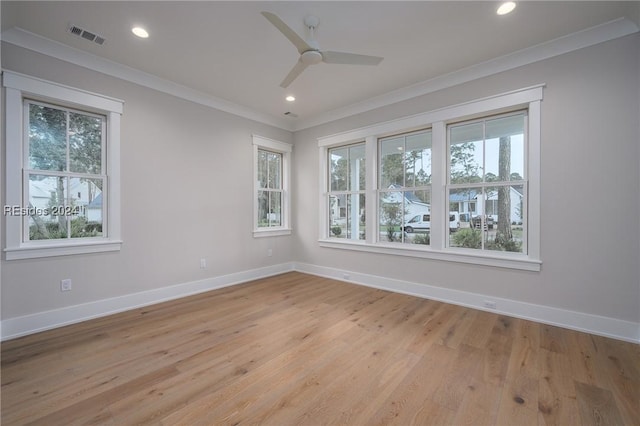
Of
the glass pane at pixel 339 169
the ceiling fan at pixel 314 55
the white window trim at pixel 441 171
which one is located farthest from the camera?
the glass pane at pixel 339 169

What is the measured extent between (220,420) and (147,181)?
3003 mm

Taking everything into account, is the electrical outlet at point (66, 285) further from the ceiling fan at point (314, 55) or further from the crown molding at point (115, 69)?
the ceiling fan at point (314, 55)

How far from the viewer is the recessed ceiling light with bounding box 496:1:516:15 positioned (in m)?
2.30

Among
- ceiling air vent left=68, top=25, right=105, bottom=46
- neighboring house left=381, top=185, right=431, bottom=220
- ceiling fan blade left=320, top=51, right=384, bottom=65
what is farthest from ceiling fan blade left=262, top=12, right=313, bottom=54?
neighboring house left=381, top=185, right=431, bottom=220

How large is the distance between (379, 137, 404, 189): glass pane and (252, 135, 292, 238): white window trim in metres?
1.91

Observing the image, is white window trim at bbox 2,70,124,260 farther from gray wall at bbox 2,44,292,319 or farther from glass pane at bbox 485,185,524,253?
glass pane at bbox 485,185,524,253

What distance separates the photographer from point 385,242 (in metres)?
4.38

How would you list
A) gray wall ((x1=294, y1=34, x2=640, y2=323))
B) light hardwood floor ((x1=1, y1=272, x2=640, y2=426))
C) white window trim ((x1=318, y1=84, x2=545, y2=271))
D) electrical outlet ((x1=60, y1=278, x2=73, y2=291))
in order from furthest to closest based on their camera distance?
white window trim ((x1=318, y1=84, x2=545, y2=271)) < electrical outlet ((x1=60, y1=278, x2=73, y2=291)) < gray wall ((x1=294, y1=34, x2=640, y2=323)) < light hardwood floor ((x1=1, y1=272, x2=640, y2=426))

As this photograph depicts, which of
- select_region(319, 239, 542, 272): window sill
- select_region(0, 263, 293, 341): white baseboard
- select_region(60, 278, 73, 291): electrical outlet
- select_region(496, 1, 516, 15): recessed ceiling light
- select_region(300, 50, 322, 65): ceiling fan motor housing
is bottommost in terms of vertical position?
select_region(0, 263, 293, 341): white baseboard

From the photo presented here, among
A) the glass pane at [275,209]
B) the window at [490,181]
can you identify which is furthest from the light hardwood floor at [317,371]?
the glass pane at [275,209]

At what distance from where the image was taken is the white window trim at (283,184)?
4766mm

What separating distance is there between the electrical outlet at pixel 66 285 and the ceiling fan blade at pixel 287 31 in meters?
3.34

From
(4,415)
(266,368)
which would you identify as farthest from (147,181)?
(266,368)

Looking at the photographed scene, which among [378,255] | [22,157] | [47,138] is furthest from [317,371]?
[47,138]
